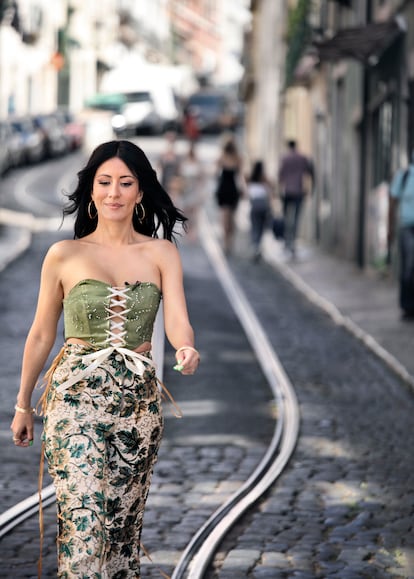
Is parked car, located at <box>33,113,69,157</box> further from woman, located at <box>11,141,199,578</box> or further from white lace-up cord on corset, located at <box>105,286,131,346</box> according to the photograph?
white lace-up cord on corset, located at <box>105,286,131,346</box>

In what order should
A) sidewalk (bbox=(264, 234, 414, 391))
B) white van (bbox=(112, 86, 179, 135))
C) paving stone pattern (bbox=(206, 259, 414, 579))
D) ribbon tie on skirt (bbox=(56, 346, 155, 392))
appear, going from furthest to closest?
white van (bbox=(112, 86, 179, 135)) → sidewalk (bbox=(264, 234, 414, 391)) → paving stone pattern (bbox=(206, 259, 414, 579)) → ribbon tie on skirt (bbox=(56, 346, 155, 392))

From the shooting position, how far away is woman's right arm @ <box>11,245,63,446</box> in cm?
443

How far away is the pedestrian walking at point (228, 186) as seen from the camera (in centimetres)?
2384

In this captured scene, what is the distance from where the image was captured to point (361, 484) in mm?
7582

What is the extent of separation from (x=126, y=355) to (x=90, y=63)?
71456 millimetres

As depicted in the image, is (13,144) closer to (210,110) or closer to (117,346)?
(210,110)

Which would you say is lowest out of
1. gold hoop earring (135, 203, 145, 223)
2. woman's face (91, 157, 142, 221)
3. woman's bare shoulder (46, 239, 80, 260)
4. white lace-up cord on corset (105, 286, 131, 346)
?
white lace-up cord on corset (105, 286, 131, 346)

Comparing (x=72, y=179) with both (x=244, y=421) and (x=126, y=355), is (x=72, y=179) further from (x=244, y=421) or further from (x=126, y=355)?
(x=126, y=355)

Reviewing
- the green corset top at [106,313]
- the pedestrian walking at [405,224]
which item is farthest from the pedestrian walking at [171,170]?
the green corset top at [106,313]

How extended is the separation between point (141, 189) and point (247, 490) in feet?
10.6

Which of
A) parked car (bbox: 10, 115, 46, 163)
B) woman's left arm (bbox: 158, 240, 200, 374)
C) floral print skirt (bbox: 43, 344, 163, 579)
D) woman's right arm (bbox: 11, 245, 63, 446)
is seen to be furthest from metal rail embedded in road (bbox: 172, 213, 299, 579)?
parked car (bbox: 10, 115, 46, 163)

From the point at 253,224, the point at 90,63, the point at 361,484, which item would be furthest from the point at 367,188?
the point at 90,63

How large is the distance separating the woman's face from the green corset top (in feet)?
0.76

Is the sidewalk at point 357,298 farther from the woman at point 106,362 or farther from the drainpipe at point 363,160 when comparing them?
the woman at point 106,362
